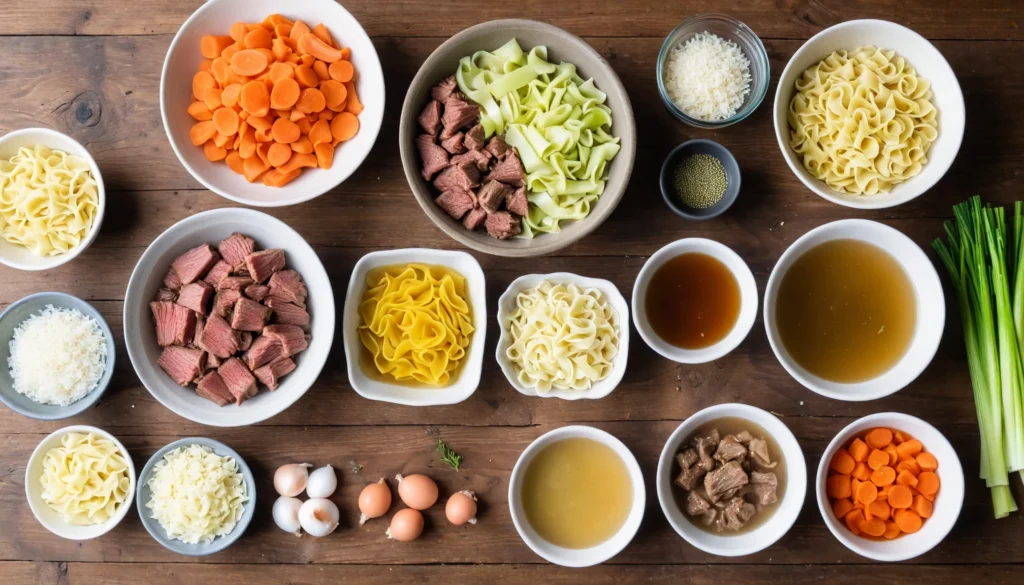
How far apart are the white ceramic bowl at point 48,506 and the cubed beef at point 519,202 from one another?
1.60m

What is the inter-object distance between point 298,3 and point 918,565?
3012 mm

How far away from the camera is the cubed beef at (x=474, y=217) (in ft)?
7.85

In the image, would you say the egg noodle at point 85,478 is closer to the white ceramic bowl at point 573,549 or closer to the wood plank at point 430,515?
the wood plank at point 430,515

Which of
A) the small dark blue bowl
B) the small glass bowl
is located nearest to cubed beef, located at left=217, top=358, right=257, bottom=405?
the small dark blue bowl

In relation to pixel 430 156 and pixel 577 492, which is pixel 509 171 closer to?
pixel 430 156

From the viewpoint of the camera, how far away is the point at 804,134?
2461mm

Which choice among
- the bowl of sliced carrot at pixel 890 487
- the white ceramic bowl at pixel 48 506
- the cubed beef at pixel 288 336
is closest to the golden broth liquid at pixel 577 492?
the bowl of sliced carrot at pixel 890 487

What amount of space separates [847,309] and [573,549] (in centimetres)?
131

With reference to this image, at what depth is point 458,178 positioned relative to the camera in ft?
7.83

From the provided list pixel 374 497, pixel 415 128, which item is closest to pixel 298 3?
pixel 415 128

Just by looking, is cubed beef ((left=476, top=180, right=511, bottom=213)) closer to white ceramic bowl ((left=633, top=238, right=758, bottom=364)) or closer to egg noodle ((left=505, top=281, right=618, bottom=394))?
egg noodle ((left=505, top=281, right=618, bottom=394))

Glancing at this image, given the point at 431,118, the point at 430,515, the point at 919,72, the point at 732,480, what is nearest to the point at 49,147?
the point at 431,118

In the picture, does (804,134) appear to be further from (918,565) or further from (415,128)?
(918,565)

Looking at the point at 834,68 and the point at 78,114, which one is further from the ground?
the point at 834,68
